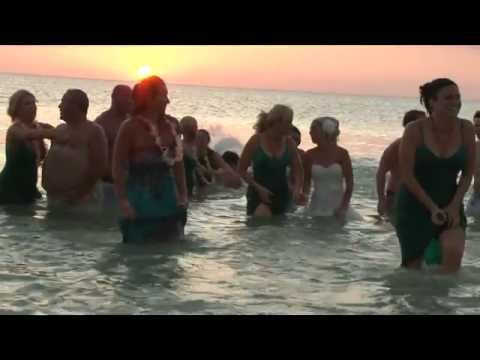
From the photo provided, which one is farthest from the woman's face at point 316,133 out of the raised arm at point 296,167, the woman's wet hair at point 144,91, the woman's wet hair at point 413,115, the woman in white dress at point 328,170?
the woman's wet hair at point 144,91

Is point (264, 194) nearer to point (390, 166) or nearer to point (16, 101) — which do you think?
point (390, 166)

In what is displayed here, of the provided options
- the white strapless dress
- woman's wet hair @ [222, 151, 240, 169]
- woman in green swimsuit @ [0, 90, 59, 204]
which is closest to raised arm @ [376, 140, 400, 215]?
the white strapless dress

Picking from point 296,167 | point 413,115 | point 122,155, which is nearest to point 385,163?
point 413,115

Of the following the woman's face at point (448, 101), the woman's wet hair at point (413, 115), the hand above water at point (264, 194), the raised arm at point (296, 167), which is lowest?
the hand above water at point (264, 194)

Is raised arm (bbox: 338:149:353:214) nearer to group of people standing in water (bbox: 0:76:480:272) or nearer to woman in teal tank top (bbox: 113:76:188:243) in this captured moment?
group of people standing in water (bbox: 0:76:480:272)

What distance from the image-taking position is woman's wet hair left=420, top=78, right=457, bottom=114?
6.05 metres

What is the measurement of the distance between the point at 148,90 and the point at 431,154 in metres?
2.62

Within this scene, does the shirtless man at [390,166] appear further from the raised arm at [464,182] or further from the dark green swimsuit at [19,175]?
the dark green swimsuit at [19,175]

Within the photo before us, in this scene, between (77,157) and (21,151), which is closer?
(77,157)

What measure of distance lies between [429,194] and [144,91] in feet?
8.92

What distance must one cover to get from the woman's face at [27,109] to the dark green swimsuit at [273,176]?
2945mm

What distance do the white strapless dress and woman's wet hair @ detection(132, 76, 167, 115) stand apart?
3186 mm

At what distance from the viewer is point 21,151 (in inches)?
392

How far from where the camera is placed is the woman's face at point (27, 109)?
9.79 m
